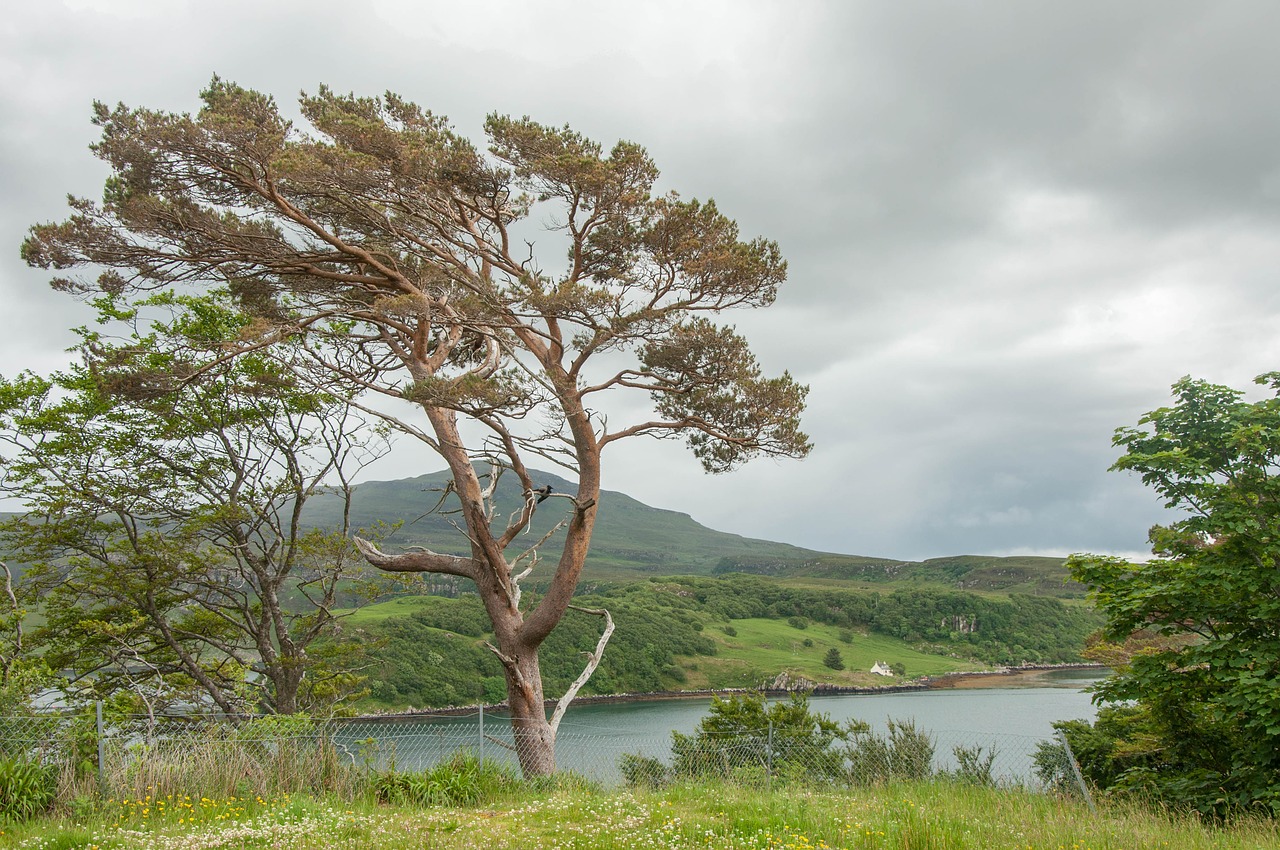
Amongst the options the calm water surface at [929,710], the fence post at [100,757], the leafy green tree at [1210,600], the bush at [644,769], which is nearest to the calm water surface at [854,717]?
the calm water surface at [929,710]

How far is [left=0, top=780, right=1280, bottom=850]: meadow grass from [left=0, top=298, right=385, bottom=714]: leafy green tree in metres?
6.84

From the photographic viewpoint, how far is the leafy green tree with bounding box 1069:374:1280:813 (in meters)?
8.16

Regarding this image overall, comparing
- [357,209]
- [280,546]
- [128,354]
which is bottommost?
[280,546]

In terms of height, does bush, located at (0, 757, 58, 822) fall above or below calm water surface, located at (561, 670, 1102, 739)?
above

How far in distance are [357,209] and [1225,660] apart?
451 inches

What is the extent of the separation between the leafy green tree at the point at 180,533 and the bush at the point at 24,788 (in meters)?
6.08

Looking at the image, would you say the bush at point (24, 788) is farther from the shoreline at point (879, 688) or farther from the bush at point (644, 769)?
the shoreline at point (879, 688)

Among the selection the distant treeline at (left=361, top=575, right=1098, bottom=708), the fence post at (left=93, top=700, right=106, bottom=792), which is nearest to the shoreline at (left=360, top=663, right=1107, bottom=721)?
the distant treeline at (left=361, top=575, right=1098, bottom=708)

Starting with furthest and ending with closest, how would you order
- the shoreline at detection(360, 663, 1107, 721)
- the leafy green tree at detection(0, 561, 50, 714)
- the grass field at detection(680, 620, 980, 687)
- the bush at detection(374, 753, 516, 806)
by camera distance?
the grass field at detection(680, 620, 980, 687)
the shoreline at detection(360, 663, 1107, 721)
the bush at detection(374, 753, 516, 806)
the leafy green tree at detection(0, 561, 50, 714)

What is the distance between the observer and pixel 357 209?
1083 cm

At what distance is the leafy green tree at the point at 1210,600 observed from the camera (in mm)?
8164

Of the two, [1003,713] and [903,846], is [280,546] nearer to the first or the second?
[903,846]

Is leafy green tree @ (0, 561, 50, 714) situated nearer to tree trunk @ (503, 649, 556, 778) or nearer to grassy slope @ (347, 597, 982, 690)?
tree trunk @ (503, 649, 556, 778)

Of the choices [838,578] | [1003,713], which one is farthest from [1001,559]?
[1003,713]
